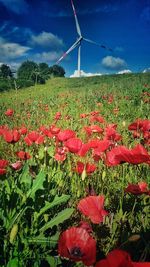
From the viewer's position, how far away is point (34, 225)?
1.77 m

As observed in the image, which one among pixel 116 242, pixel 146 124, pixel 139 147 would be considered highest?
pixel 146 124

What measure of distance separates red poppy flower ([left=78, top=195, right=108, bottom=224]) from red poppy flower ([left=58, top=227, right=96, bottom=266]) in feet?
1.06

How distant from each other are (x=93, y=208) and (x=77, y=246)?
0.40 m

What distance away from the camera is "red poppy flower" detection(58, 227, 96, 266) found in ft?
3.35

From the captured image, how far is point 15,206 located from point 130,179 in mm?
1161

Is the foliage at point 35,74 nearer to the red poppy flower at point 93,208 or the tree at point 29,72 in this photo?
the tree at point 29,72

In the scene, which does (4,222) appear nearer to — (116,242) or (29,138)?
(116,242)

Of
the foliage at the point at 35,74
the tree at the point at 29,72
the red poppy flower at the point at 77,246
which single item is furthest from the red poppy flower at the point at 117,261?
the tree at the point at 29,72

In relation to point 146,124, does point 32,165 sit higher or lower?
lower

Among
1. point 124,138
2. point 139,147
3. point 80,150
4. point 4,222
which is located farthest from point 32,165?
point 124,138

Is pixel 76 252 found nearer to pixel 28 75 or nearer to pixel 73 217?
pixel 73 217

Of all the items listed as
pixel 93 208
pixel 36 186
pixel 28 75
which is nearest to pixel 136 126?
pixel 36 186

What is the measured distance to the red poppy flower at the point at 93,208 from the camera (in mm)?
1467

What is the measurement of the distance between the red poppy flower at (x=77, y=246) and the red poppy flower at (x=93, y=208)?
0.32 m
